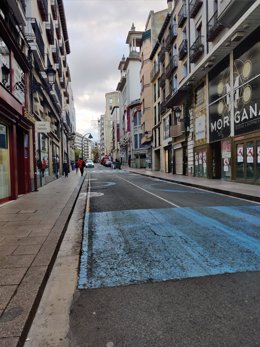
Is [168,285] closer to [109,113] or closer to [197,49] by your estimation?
[197,49]

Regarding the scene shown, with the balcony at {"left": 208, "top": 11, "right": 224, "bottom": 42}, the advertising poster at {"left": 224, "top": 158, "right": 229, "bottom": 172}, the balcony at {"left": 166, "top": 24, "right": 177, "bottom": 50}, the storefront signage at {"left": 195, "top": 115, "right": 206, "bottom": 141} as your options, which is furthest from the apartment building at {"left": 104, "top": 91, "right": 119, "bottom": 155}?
the advertising poster at {"left": 224, "top": 158, "right": 229, "bottom": 172}

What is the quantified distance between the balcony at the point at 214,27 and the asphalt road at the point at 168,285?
1529cm

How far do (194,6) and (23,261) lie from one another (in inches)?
946

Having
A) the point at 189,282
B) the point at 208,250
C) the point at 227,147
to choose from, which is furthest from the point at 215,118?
the point at 189,282

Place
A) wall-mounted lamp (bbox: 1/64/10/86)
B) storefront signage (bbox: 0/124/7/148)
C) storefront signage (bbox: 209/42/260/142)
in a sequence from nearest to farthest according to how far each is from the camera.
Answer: storefront signage (bbox: 0/124/7/148) < wall-mounted lamp (bbox: 1/64/10/86) < storefront signage (bbox: 209/42/260/142)

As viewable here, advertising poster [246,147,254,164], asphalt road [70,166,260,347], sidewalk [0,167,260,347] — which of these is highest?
advertising poster [246,147,254,164]

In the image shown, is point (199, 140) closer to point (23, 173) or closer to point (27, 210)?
point (23, 173)

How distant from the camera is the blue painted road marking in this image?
4258 mm

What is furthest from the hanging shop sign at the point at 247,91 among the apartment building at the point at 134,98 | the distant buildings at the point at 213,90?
the apartment building at the point at 134,98

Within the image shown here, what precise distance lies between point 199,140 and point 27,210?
17.5 meters

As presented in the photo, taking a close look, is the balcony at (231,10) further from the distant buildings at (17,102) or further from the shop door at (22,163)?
the shop door at (22,163)

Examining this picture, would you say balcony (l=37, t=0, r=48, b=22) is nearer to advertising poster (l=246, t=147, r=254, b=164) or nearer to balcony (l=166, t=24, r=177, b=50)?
balcony (l=166, t=24, r=177, b=50)

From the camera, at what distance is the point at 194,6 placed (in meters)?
23.4

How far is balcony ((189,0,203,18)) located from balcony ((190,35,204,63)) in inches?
87.5
